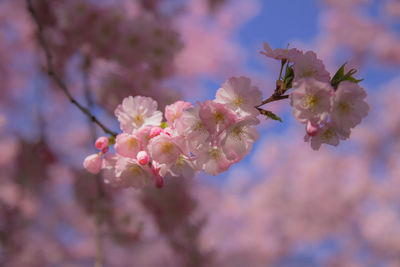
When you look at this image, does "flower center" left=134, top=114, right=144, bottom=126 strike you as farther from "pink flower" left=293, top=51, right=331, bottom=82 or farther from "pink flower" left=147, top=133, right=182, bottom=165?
"pink flower" left=293, top=51, right=331, bottom=82

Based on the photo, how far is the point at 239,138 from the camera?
2.27 feet

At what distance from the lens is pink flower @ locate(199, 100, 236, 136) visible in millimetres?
642

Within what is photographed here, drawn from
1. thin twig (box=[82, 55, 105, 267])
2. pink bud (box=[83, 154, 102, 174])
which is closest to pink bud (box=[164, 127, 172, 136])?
pink bud (box=[83, 154, 102, 174])

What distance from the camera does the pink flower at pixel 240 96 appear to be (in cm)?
67

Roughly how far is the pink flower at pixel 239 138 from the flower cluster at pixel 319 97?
0.32 ft

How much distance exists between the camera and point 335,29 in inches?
356

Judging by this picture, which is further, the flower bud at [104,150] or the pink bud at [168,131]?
the flower bud at [104,150]

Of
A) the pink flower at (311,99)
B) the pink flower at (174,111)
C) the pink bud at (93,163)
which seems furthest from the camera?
the pink bud at (93,163)

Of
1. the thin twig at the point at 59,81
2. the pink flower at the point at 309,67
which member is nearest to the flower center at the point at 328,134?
the pink flower at the point at 309,67

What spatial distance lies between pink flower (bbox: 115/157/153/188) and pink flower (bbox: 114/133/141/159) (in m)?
0.02

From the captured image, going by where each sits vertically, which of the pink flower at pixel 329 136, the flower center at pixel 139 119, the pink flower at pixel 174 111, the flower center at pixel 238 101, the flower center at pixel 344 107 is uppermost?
the flower center at pixel 139 119

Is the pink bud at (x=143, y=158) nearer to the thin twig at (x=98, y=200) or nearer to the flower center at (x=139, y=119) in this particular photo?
the flower center at (x=139, y=119)

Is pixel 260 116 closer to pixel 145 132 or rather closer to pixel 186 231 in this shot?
pixel 145 132

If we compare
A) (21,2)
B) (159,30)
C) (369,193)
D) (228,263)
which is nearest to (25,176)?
(159,30)
